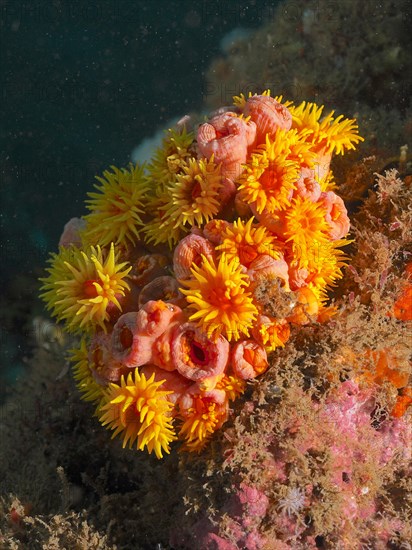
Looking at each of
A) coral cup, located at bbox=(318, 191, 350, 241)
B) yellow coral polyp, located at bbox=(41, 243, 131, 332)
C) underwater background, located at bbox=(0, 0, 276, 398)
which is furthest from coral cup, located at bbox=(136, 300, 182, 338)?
underwater background, located at bbox=(0, 0, 276, 398)

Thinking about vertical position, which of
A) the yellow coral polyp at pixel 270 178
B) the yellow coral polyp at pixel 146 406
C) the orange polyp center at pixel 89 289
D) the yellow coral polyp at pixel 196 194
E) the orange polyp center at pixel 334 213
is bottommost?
the yellow coral polyp at pixel 146 406

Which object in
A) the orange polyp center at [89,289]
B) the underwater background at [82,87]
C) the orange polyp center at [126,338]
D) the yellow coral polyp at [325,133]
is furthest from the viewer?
the underwater background at [82,87]

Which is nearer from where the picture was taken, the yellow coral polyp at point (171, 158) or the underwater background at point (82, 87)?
the yellow coral polyp at point (171, 158)

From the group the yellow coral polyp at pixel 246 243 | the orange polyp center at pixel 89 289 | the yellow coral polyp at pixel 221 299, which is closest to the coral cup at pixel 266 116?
the yellow coral polyp at pixel 246 243

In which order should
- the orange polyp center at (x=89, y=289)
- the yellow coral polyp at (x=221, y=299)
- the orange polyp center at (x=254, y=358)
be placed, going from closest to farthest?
the yellow coral polyp at (x=221, y=299)
the orange polyp center at (x=254, y=358)
the orange polyp center at (x=89, y=289)

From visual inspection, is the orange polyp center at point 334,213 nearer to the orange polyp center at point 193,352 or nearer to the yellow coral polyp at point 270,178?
the yellow coral polyp at point 270,178

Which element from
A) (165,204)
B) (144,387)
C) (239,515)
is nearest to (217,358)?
(144,387)

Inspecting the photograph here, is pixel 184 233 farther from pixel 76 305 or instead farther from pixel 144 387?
pixel 144 387
